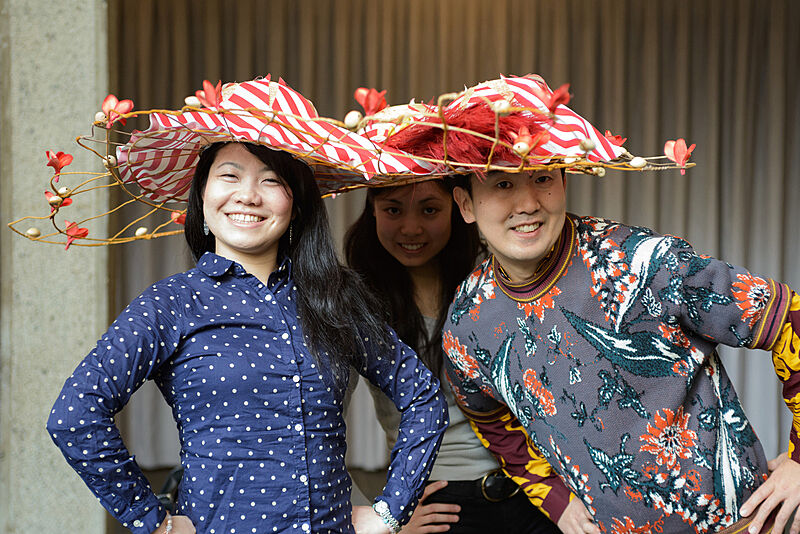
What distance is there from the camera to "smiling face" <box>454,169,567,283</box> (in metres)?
1.77

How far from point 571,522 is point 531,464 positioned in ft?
0.58

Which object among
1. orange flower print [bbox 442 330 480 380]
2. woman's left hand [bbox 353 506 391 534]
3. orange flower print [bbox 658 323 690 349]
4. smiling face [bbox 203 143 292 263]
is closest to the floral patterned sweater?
orange flower print [bbox 658 323 690 349]

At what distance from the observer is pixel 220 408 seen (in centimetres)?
154

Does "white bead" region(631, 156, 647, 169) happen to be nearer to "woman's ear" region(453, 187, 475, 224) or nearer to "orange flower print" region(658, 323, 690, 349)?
"orange flower print" region(658, 323, 690, 349)

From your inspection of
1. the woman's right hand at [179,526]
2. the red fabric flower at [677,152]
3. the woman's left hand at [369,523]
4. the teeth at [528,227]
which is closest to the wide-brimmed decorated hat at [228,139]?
the teeth at [528,227]

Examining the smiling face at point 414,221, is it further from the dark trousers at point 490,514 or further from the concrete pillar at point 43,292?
the concrete pillar at point 43,292

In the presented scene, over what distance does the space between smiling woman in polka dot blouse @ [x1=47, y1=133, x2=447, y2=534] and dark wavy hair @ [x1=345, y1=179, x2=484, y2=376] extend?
0.43 metres

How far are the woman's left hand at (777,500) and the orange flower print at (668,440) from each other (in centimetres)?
17

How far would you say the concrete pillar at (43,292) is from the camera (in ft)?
8.09

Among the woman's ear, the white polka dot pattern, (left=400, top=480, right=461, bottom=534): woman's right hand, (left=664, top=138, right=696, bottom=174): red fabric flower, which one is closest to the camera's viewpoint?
the white polka dot pattern

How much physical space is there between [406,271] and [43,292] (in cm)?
112

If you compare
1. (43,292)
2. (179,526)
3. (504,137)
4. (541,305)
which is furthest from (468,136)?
(43,292)

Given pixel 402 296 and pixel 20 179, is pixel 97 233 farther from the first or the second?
pixel 402 296

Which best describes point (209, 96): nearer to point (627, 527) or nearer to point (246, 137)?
point (246, 137)
